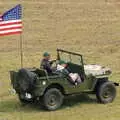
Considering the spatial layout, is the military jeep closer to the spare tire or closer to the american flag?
the spare tire

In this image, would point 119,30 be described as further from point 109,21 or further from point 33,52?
point 33,52

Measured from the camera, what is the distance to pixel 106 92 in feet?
55.0

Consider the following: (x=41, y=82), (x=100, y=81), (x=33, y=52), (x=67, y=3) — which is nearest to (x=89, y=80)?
(x=100, y=81)

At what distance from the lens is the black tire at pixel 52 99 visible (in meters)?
15.9

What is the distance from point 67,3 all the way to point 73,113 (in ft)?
54.2

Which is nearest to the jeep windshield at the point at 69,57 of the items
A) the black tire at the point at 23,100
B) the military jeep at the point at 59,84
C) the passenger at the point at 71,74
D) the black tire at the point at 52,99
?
the military jeep at the point at 59,84

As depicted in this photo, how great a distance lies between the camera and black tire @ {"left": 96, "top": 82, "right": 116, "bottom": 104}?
16609 millimetres

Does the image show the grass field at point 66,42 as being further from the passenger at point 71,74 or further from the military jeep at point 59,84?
the passenger at point 71,74

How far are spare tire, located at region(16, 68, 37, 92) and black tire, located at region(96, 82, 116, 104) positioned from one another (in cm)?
213

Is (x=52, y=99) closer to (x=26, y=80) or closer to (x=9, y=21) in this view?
(x=26, y=80)

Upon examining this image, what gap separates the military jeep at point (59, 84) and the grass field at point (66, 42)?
0.34 metres

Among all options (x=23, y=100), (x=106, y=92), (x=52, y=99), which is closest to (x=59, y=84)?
(x=52, y=99)

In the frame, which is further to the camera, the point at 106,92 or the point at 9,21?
the point at 106,92

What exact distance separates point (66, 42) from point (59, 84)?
994 centimetres
